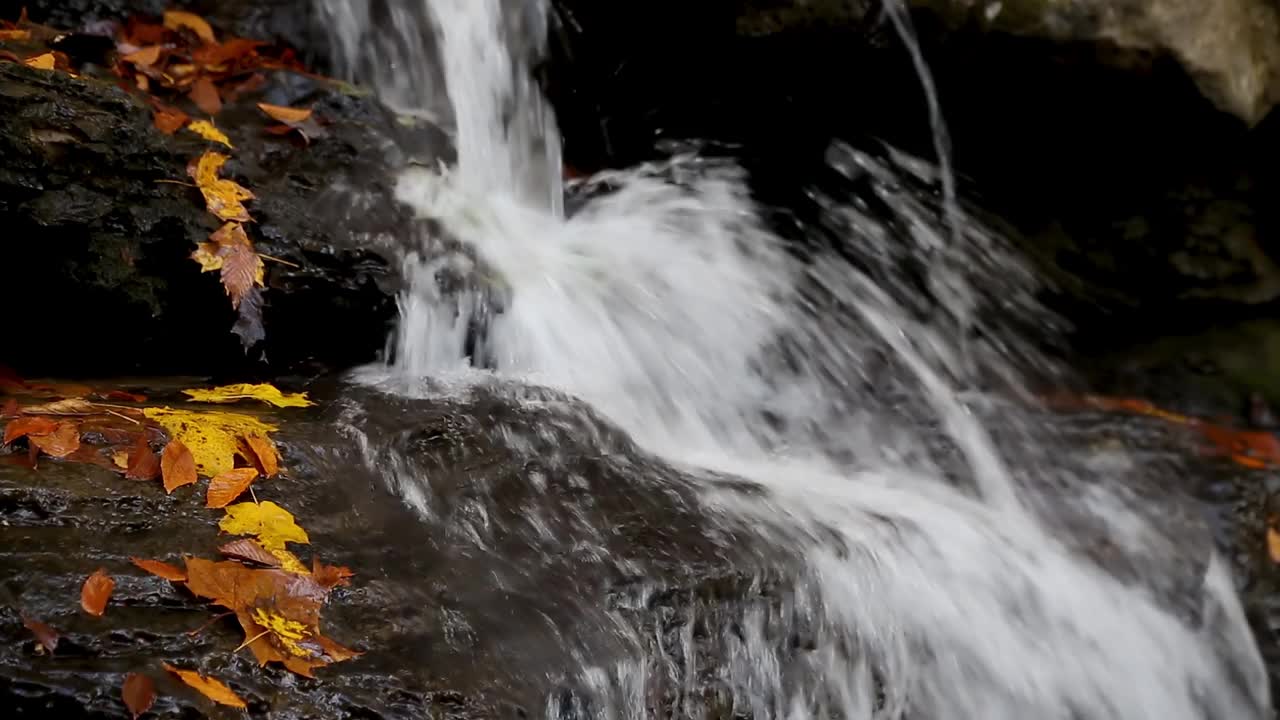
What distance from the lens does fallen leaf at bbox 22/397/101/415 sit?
2281mm

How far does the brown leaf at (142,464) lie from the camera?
2.14m

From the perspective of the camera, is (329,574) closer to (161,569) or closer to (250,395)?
(161,569)

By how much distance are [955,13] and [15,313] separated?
3.56m

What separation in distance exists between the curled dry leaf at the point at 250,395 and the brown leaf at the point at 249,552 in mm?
721

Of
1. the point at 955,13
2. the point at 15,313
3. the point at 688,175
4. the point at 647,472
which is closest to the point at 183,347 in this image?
the point at 15,313

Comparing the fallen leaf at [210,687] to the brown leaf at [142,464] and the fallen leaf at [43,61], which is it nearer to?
the brown leaf at [142,464]

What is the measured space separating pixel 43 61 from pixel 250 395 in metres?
1.40

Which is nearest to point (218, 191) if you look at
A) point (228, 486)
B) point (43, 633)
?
point (228, 486)

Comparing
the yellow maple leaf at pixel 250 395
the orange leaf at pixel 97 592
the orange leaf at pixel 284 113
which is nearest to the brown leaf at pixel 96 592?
the orange leaf at pixel 97 592

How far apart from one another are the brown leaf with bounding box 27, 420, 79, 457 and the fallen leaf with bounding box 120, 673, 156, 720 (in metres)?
0.69

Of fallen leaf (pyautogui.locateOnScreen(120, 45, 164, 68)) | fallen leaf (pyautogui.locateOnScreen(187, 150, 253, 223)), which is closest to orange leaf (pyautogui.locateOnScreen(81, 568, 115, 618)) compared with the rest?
fallen leaf (pyautogui.locateOnScreen(187, 150, 253, 223))

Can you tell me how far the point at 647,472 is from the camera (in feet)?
9.27

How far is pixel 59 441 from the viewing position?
6.99ft

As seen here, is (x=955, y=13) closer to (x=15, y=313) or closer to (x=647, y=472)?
(x=647, y=472)
